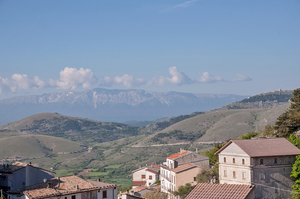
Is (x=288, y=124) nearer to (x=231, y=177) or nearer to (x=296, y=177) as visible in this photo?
(x=296, y=177)

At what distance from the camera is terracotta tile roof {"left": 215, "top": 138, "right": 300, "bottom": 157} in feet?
154

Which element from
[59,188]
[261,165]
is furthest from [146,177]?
[59,188]

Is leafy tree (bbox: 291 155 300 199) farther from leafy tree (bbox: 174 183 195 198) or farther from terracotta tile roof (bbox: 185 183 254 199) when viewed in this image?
leafy tree (bbox: 174 183 195 198)

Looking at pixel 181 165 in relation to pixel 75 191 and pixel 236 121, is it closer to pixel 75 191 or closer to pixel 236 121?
pixel 75 191

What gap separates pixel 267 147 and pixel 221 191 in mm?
17773

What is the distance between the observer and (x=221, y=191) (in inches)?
1323

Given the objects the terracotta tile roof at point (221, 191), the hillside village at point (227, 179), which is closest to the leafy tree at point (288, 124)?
the hillside village at point (227, 179)

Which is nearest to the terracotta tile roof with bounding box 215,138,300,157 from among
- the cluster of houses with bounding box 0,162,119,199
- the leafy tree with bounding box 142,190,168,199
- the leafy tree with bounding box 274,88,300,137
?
the leafy tree with bounding box 274,88,300,137

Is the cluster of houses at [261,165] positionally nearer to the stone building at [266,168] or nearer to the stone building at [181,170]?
the stone building at [266,168]

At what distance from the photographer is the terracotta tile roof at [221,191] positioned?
103ft

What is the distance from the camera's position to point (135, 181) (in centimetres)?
8656

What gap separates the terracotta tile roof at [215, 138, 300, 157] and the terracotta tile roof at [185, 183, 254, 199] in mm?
13948

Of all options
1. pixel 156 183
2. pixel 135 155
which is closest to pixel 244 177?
pixel 156 183

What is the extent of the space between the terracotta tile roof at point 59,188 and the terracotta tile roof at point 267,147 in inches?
822
